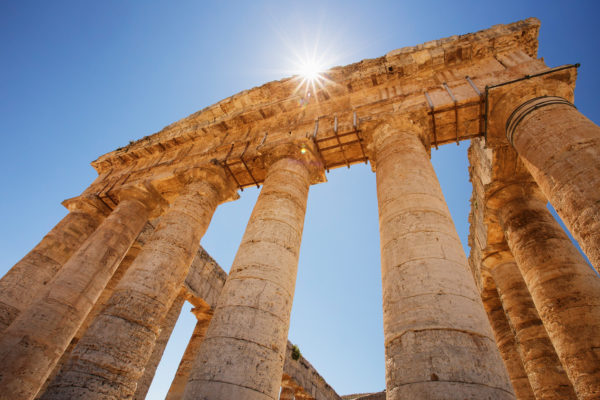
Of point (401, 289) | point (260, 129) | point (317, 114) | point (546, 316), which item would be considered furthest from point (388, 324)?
point (260, 129)

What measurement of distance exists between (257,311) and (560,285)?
263 inches

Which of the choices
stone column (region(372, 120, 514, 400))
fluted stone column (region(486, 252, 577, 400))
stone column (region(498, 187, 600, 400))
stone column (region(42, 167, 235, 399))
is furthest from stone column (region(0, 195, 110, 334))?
fluted stone column (region(486, 252, 577, 400))

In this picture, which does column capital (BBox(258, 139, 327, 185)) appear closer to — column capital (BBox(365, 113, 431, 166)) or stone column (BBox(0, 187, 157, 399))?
column capital (BBox(365, 113, 431, 166))

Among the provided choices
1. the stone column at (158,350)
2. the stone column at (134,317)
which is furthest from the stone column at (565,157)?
the stone column at (158,350)

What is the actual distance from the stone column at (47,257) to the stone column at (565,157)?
11.3 m

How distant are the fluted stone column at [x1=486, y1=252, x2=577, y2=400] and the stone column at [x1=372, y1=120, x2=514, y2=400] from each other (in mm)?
5669

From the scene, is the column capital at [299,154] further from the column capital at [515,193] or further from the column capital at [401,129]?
the column capital at [515,193]

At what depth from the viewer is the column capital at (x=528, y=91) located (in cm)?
688

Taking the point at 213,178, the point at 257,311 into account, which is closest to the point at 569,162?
the point at 257,311

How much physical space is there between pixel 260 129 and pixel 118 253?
5626mm

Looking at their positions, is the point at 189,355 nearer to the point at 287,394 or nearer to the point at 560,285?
the point at 287,394

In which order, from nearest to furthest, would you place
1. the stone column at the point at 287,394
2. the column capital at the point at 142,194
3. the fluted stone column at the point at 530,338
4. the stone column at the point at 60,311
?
the stone column at the point at 60,311, the fluted stone column at the point at 530,338, the column capital at the point at 142,194, the stone column at the point at 287,394

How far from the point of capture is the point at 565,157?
5270 millimetres

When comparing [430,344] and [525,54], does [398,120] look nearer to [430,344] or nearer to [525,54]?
[525,54]
